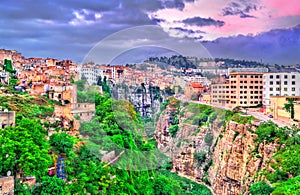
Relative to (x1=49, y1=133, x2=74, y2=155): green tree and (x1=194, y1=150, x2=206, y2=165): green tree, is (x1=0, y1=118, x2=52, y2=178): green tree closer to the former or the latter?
(x1=49, y1=133, x2=74, y2=155): green tree

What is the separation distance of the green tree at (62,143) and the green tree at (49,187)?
3.06 ft

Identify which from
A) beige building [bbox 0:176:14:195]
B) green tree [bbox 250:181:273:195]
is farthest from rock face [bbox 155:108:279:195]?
beige building [bbox 0:176:14:195]

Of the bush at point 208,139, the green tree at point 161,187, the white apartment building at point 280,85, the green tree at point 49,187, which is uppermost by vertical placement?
the white apartment building at point 280,85

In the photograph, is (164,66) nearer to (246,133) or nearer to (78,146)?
(78,146)

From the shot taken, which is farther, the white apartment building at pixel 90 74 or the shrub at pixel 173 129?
the shrub at pixel 173 129

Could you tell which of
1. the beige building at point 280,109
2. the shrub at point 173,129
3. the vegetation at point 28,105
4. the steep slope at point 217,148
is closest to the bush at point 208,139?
the steep slope at point 217,148

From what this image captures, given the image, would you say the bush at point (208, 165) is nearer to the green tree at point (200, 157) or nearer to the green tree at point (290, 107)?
the green tree at point (200, 157)

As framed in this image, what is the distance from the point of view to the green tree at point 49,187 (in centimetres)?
501

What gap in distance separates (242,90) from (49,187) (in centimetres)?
1066

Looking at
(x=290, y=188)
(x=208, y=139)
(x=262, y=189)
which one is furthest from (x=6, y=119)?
(x=208, y=139)

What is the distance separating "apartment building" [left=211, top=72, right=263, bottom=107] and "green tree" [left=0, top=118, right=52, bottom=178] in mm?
9805

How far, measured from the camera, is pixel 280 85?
13680 mm

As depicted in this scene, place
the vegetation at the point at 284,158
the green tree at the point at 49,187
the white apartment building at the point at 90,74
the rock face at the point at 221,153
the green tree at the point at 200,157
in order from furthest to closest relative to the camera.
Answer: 1. the green tree at the point at 200,157
2. the white apartment building at the point at 90,74
3. the rock face at the point at 221,153
4. the vegetation at the point at 284,158
5. the green tree at the point at 49,187

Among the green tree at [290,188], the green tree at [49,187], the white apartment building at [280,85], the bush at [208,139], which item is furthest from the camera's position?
the white apartment building at [280,85]
